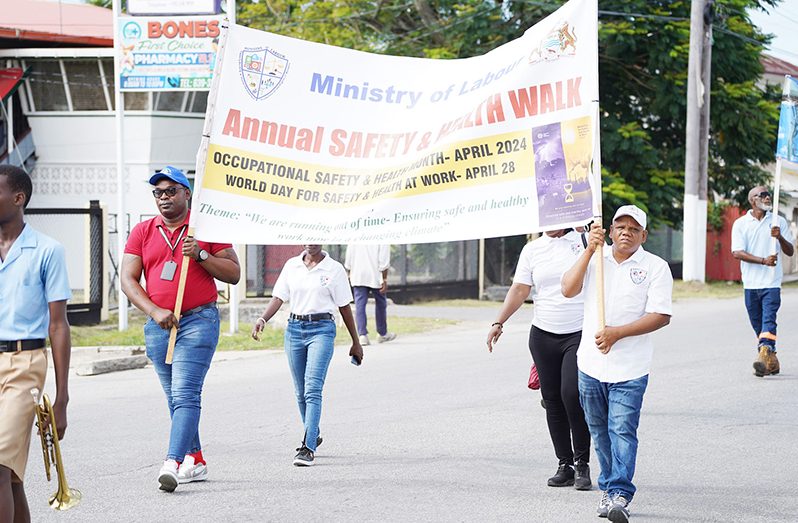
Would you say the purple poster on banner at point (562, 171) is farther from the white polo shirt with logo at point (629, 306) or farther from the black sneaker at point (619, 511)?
the black sneaker at point (619, 511)

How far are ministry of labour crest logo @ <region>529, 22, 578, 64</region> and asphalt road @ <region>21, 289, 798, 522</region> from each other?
8.70ft

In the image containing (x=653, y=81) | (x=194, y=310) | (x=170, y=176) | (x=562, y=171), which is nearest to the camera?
(x=562, y=171)

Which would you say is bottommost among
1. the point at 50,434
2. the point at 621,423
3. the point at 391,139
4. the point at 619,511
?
the point at 619,511

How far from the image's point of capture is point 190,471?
24.2 ft

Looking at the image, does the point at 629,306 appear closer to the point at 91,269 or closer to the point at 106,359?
the point at 106,359

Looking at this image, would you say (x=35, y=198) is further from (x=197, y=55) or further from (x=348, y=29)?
(x=197, y=55)

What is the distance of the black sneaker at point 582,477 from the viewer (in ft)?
23.9

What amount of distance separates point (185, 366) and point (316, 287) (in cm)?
153

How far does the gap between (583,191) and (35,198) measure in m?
29.5

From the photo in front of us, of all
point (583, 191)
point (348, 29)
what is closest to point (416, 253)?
point (348, 29)

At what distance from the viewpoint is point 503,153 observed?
22.9 feet

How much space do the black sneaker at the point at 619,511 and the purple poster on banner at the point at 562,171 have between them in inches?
61.3

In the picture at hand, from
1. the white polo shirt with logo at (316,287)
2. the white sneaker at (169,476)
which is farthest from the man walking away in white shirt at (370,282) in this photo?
the white sneaker at (169,476)

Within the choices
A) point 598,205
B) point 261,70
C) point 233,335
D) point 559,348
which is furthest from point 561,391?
point 233,335
